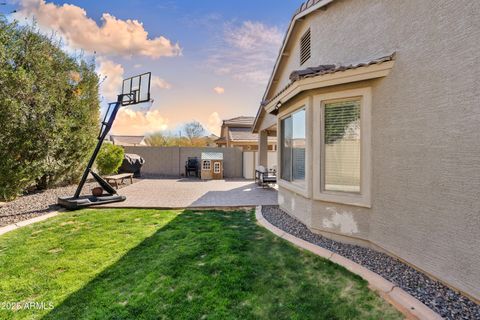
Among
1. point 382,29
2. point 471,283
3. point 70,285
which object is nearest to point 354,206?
point 471,283

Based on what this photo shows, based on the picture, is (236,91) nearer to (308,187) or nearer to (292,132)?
(292,132)

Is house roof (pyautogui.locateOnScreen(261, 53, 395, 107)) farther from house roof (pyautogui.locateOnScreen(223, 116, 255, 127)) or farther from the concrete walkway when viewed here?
house roof (pyautogui.locateOnScreen(223, 116, 255, 127))

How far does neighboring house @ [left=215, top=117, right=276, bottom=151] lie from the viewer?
21.2 meters

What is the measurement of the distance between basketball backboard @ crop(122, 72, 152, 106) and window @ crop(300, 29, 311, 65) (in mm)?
5301

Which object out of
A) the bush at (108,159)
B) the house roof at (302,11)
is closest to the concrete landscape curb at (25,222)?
the bush at (108,159)

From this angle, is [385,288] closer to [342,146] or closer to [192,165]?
[342,146]

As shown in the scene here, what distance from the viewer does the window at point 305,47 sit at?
780 centimetres

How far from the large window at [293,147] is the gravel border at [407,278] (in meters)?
1.48

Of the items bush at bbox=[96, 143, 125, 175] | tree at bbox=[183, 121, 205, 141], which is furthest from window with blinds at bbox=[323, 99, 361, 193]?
tree at bbox=[183, 121, 205, 141]

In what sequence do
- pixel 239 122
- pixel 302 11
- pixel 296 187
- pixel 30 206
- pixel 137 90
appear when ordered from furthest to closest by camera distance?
pixel 239 122 → pixel 137 90 → pixel 30 206 → pixel 302 11 → pixel 296 187

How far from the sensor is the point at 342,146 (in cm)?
525

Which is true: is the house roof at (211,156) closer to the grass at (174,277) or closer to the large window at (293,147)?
the large window at (293,147)

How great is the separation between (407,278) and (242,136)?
1905cm

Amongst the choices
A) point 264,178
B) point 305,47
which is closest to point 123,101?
point 305,47
